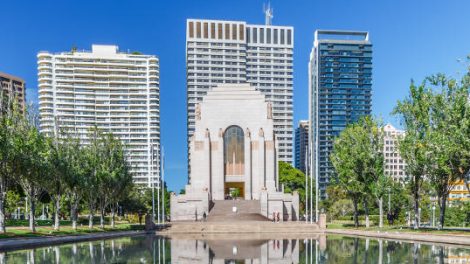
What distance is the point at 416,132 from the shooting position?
118 feet

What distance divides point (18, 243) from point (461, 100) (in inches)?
1325

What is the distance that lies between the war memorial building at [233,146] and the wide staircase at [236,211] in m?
4.07

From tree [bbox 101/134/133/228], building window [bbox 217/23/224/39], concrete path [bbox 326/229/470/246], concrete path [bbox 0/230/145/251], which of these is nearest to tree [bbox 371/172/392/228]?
concrete path [bbox 326/229/470/246]

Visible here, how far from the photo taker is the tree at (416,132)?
35344mm

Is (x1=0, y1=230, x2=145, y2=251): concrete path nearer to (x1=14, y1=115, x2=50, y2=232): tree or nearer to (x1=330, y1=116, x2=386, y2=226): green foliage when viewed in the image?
(x1=14, y1=115, x2=50, y2=232): tree

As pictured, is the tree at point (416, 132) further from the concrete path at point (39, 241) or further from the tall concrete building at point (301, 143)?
the tall concrete building at point (301, 143)

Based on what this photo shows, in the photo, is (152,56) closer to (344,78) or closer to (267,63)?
(267,63)

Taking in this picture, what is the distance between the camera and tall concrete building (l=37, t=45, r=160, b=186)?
373 ft

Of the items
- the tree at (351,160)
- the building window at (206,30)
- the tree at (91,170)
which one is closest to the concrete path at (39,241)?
the tree at (91,170)

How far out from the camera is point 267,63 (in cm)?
13612

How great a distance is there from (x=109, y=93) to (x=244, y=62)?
4384cm

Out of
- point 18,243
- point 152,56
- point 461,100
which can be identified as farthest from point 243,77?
point 18,243

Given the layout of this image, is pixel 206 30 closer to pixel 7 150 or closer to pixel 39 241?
pixel 7 150

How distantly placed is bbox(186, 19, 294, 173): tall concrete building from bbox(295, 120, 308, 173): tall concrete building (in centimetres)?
3057
